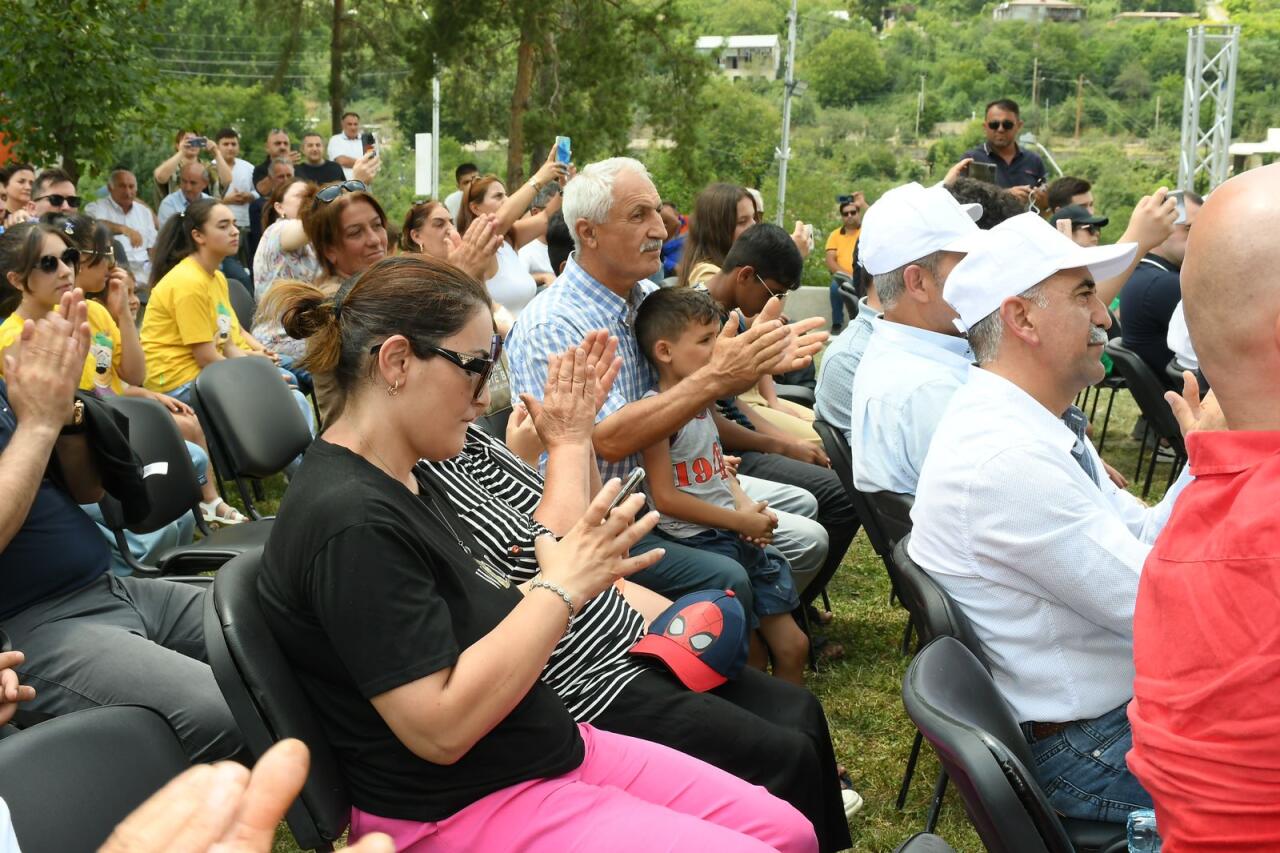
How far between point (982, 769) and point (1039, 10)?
9025cm

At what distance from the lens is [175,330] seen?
5.65 metres

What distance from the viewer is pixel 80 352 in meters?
2.91

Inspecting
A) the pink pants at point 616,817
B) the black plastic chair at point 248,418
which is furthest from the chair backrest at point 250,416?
the pink pants at point 616,817

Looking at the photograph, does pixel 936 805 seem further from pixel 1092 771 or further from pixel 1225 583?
pixel 1225 583

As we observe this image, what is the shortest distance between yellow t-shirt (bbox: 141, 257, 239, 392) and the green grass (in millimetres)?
758

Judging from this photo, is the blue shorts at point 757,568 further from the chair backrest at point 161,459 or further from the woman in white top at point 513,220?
the woman in white top at point 513,220

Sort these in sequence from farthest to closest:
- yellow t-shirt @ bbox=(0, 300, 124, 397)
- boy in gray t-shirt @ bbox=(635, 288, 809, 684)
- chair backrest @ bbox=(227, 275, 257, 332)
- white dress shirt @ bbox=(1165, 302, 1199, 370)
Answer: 1. chair backrest @ bbox=(227, 275, 257, 332)
2. white dress shirt @ bbox=(1165, 302, 1199, 370)
3. yellow t-shirt @ bbox=(0, 300, 124, 397)
4. boy in gray t-shirt @ bbox=(635, 288, 809, 684)

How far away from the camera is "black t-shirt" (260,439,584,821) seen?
1832 millimetres

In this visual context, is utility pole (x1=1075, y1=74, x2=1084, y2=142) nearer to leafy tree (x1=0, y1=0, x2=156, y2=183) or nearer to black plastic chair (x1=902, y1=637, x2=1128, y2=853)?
leafy tree (x1=0, y1=0, x2=156, y2=183)

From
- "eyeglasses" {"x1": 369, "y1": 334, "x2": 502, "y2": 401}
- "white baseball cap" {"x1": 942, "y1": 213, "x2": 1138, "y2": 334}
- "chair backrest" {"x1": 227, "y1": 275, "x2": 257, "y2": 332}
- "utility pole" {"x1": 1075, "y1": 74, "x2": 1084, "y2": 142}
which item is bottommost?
"chair backrest" {"x1": 227, "y1": 275, "x2": 257, "y2": 332}

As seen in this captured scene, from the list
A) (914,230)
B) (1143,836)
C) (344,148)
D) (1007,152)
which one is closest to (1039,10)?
(344,148)

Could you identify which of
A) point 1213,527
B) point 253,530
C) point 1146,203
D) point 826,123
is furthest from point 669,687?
point 826,123

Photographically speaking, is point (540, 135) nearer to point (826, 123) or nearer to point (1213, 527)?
point (1213, 527)

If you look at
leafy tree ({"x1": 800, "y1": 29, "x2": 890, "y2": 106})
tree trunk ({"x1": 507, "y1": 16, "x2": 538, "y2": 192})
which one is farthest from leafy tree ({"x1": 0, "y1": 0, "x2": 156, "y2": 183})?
leafy tree ({"x1": 800, "y1": 29, "x2": 890, "y2": 106})
